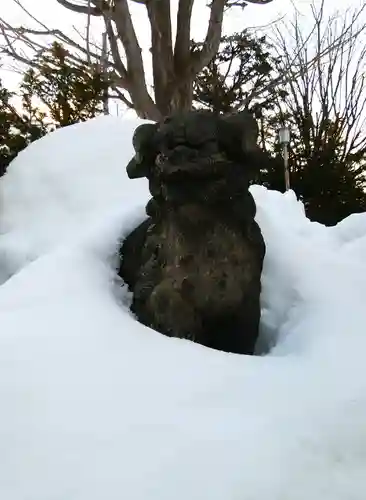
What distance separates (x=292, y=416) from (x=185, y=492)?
322 millimetres

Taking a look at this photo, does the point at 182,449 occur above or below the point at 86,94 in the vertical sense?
below

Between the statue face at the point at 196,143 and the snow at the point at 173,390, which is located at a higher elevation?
the statue face at the point at 196,143

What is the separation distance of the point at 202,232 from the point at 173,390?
0.47 m

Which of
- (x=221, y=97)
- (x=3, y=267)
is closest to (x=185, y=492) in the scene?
(x=3, y=267)

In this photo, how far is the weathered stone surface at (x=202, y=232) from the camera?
1.38 m

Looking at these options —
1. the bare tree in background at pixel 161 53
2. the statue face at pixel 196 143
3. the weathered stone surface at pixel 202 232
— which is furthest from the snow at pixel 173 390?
the bare tree in background at pixel 161 53

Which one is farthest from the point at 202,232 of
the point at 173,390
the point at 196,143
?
the point at 173,390

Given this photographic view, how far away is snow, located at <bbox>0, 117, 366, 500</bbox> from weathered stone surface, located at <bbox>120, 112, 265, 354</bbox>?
11 centimetres

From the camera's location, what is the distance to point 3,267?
232cm

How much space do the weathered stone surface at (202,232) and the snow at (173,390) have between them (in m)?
0.11

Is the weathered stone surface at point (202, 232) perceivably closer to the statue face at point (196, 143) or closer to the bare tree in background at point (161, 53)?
the statue face at point (196, 143)

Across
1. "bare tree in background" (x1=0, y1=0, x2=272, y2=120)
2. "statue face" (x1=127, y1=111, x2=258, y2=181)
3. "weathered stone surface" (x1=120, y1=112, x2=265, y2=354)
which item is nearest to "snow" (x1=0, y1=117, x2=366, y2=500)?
"weathered stone surface" (x1=120, y1=112, x2=265, y2=354)

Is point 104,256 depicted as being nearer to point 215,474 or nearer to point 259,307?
Answer: point 259,307

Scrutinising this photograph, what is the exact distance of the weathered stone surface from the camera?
1.38m
